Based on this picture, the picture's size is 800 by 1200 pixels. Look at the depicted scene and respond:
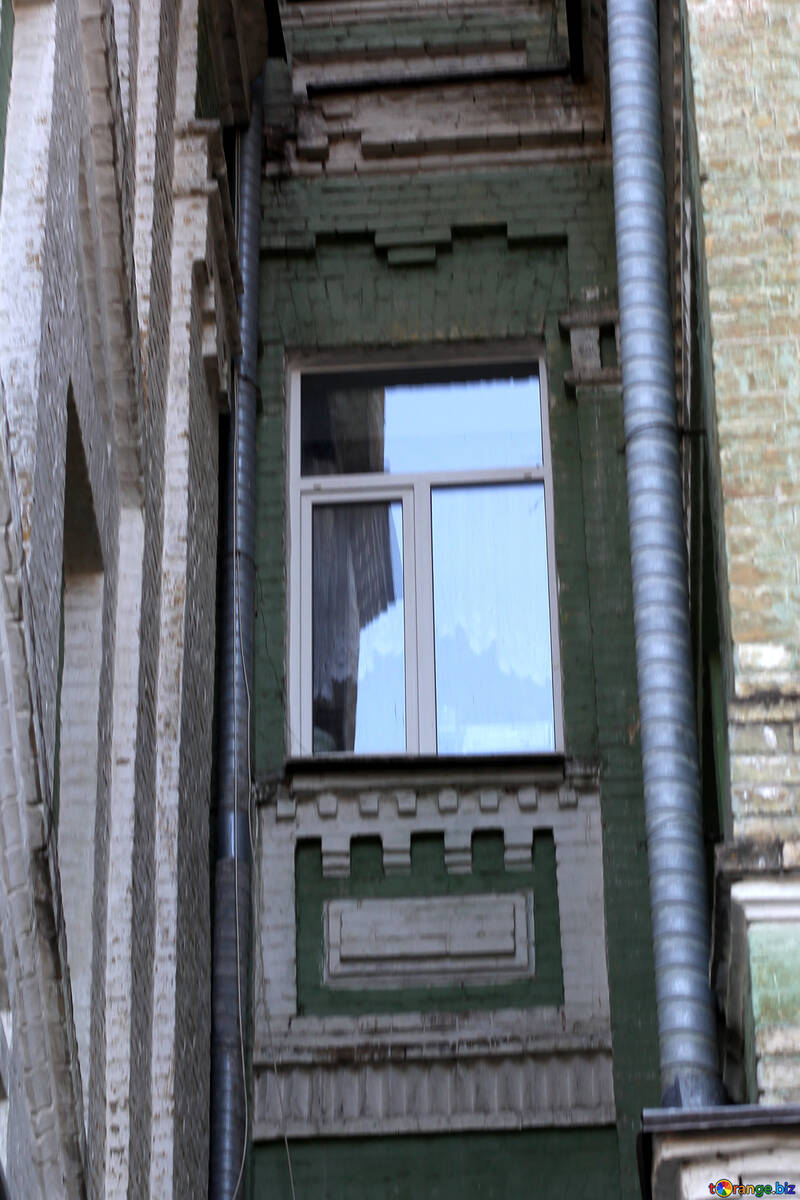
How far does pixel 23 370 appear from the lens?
493 centimetres

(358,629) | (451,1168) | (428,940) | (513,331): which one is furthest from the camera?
(513,331)

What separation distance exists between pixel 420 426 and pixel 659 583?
356cm

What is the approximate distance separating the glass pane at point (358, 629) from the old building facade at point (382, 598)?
0.02m

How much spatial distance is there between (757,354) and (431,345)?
371cm

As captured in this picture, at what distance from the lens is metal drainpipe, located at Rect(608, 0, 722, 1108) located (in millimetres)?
5062

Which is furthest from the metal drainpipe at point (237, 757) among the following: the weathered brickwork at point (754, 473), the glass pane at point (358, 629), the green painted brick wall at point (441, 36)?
the weathered brickwork at point (754, 473)

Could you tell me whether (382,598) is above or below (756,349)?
below

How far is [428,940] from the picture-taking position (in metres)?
7.66

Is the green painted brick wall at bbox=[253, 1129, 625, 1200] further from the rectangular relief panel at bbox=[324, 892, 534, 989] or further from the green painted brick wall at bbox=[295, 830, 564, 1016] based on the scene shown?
the rectangular relief panel at bbox=[324, 892, 534, 989]

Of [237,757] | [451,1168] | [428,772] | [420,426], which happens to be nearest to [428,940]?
[428,772]

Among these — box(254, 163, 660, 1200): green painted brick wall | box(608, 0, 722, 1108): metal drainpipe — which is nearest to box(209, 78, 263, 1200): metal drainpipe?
box(254, 163, 660, 1200): green painted brick wall

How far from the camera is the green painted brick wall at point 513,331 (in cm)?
793

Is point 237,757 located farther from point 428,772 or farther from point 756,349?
point 756,349

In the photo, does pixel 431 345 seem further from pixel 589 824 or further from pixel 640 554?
pixel 640 554
